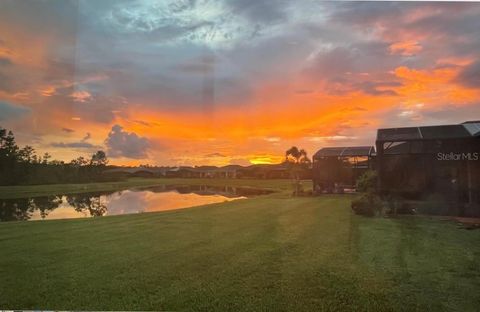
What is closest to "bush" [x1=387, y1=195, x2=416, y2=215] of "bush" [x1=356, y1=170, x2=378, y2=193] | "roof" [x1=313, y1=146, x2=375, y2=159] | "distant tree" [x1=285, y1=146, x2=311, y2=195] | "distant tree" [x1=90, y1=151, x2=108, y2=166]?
"bush" [x1=356, y1=170, x2=378, y2=193]

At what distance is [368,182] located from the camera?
3789 millimetres

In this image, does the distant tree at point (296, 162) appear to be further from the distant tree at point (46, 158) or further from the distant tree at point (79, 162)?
the distant tree at point (46, 158)

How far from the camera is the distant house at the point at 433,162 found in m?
3.48

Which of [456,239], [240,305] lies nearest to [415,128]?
[456,239]

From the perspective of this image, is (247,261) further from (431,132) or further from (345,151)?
(431,132)

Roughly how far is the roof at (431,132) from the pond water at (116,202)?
1.24 metres

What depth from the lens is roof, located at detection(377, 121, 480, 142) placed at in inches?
137

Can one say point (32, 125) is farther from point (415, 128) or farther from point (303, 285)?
point (415, 128)

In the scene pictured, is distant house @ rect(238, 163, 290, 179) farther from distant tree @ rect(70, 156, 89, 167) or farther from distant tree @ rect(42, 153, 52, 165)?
A: distant tree @ rect(42, 153, 52, 165)

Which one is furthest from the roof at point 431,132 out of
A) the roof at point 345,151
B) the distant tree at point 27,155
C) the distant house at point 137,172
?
the distant tree at point 27,155

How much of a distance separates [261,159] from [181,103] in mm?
971

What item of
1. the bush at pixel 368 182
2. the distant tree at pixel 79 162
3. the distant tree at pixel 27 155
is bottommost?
the bush at pixel 368 182

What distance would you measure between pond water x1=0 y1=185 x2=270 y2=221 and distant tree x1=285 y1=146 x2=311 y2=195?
31cm

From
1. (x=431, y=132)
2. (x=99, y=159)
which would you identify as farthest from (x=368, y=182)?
(x=99, y=159)
